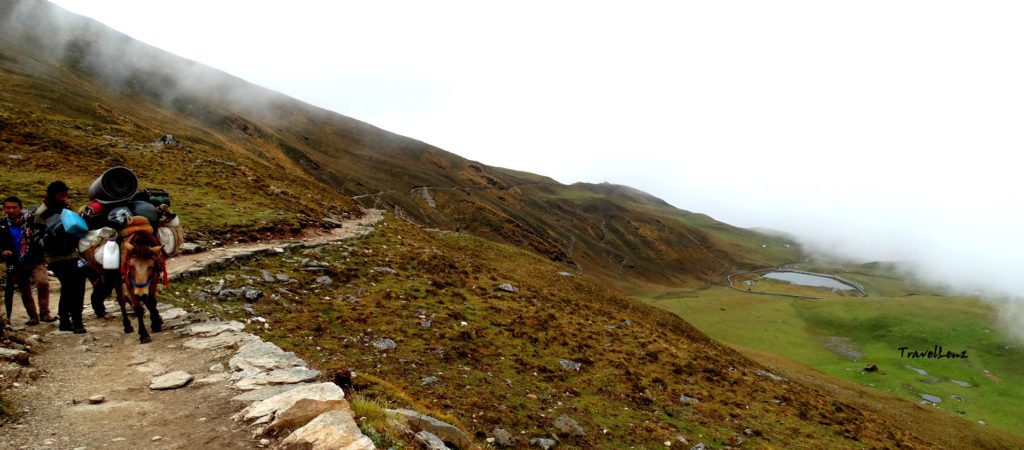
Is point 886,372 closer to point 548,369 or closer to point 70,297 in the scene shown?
point 548,369

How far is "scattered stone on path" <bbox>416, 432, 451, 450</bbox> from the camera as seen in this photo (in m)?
7.97

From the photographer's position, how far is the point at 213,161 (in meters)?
50.8

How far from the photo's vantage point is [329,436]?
6.90 meters

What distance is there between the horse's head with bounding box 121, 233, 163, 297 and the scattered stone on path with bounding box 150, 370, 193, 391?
359 centimetres

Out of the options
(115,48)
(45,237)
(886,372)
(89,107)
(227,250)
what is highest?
(115,48)

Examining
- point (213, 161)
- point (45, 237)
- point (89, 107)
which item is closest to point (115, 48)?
point (89, 107)

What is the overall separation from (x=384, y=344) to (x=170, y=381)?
961 cm

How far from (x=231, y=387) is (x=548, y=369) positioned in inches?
580

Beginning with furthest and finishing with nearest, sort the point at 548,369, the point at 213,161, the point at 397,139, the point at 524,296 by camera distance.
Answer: the point at 397,139
the point at 213,161
the point at 524,296
the point at 548,369

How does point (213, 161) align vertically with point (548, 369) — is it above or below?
above

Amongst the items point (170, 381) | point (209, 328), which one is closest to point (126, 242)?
point (209, 328)

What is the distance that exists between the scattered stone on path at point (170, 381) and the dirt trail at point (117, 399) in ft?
0.48

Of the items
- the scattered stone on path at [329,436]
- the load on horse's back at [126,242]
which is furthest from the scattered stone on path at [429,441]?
the load on horse's back at [126,242]

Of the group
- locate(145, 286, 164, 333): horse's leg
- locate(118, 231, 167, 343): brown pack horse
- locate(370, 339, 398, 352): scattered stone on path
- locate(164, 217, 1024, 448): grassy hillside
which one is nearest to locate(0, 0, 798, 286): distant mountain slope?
locate(164, 217, 1024, 448): grassy hillside
